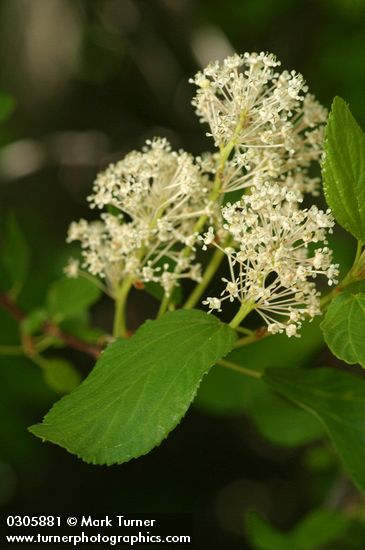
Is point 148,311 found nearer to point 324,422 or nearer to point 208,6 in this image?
point 208,6

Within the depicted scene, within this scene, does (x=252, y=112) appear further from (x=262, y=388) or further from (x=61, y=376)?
(x=262, y=388)

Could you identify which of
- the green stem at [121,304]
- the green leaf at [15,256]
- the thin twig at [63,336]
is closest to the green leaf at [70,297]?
the thin twig at [63,336]

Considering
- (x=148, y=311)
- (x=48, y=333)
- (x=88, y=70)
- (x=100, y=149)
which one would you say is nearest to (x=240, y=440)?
(x=148, y=311)

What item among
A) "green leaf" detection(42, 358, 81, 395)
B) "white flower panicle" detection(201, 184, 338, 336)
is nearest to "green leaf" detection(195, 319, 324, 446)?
"green leaf" detection(42, 358, 81, 395)

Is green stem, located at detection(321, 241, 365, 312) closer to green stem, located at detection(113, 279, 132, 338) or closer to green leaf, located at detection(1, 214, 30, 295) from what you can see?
green stem, located at detection(113, 279, 132, 338)

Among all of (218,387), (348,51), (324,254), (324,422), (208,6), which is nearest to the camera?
(324,254)

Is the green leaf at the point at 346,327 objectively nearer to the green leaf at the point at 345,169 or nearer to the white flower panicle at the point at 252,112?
the green leaf at the point at 345,169
